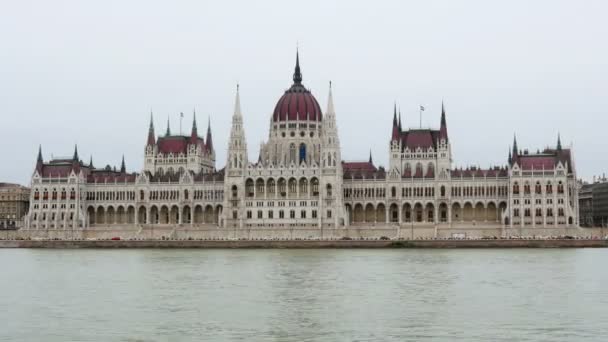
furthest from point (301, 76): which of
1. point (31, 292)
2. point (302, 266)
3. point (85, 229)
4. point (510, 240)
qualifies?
point (31, 292)

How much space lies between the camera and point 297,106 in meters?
130

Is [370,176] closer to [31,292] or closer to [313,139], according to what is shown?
[313,139]

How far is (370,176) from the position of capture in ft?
396

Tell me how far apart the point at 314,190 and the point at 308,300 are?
7208cm

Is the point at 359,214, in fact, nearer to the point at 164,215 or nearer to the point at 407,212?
the point at 407,212

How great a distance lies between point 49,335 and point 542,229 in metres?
79.4

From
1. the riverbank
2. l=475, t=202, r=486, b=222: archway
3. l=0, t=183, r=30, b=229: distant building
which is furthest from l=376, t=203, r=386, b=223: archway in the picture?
l=0, t=183, r=30, b=229: distant building

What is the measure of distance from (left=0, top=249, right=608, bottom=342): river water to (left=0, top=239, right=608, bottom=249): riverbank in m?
24.1

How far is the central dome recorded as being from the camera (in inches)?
5089

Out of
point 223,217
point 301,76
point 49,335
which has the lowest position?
point 49,335

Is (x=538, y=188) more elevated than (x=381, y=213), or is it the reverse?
(x=538, y=188)

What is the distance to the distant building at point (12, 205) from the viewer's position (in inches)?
5837

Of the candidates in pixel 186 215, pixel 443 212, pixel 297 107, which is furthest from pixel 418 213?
pixel 186 215

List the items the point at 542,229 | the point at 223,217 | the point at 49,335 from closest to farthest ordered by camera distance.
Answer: the point at 49,335 < the point at 542,229 < the point at 223,217
